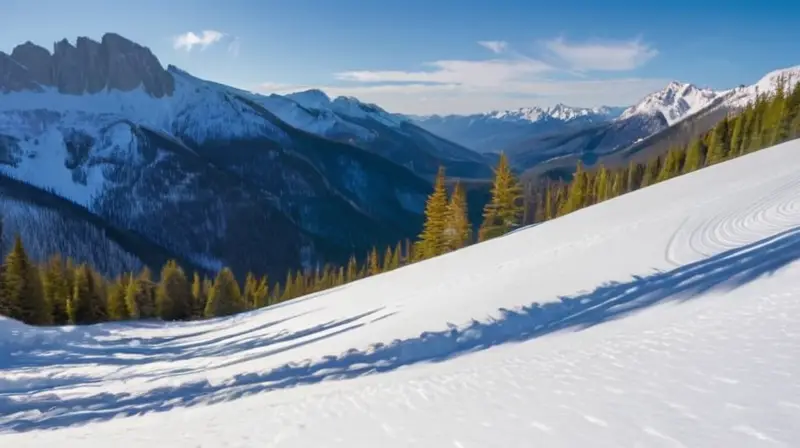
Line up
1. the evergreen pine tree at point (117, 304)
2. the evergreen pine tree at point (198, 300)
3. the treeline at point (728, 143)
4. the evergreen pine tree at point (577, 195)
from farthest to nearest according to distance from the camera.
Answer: the evergreen pine tree at point (577, 195), the treeline at point (728, 143), the evergreen pine tree at point (198, 300), the evergreen pine tree at point (117, 304)

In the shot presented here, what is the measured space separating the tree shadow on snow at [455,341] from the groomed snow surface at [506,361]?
90mm

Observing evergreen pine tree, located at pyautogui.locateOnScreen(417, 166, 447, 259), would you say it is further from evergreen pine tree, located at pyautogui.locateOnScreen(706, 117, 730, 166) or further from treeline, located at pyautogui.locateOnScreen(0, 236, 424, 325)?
evergreen pine tree, located at pyautogui.locateOnScreen(706, 117, 730, 166)

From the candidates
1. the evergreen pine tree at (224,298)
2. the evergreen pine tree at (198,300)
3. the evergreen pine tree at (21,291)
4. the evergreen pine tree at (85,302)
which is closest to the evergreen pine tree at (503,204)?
the evergreen pine tree at (224,298)

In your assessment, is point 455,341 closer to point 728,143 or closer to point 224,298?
point 224,298

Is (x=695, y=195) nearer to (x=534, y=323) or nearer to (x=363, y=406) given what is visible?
(x=534, y=323)

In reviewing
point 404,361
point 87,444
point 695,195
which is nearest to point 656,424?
point 404,361

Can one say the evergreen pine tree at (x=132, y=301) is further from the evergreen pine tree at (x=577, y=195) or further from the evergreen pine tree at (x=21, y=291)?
the evergreen pine tree at (x=577, y=195)

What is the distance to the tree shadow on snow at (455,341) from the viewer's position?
12.8m

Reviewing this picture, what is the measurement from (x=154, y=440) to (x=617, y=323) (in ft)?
36.8

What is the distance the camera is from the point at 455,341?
1493 centimetres

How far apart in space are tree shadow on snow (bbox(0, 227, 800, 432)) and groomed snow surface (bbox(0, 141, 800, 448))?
9cm

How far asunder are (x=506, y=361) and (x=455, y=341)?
133 inches

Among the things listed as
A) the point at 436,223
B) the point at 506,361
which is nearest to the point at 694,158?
the point at 436,223

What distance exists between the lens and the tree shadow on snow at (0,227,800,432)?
12816mm
